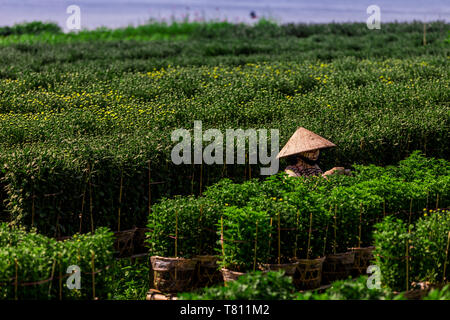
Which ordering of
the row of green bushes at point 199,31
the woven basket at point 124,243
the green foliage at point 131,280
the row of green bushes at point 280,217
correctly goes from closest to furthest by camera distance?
the row of green bushes at point 280,217, the green foliage at point 131,280, the woven basket at point 124,243, the row of green bushes at point 199,31

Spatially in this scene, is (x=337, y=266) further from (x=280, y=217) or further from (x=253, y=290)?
(x=253, y=290)

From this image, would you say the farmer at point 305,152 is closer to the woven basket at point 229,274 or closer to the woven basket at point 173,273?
the woven basket at point 173,273

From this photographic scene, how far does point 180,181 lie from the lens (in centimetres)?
882

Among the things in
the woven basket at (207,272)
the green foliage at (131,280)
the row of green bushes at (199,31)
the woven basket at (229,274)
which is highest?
the row of green bushes at (199,31)

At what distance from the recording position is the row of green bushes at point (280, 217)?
20.9 feet

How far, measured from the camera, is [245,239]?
6305 millimetres

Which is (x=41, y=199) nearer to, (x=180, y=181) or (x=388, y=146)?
(x=180, y=181)

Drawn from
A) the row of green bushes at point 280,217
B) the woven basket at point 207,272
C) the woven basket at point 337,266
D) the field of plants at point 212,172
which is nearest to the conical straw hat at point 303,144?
the field of plants at point 212,172

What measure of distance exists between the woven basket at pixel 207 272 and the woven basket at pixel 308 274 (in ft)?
3.08

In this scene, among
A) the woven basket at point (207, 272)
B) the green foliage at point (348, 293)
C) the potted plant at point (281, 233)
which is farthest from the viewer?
the woven basket at point (207, 272)
